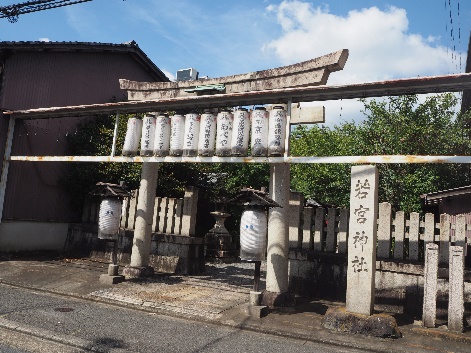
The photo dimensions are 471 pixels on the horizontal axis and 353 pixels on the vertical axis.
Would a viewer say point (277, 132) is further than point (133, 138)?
No

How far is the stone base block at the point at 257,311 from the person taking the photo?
24.3ft

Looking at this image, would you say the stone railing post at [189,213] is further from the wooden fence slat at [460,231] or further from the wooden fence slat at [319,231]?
the wooden fence slat at [460,231]

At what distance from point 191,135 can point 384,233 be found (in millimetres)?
5286

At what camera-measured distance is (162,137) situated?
9469 millimetres

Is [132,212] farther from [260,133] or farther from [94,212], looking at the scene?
[260,133]

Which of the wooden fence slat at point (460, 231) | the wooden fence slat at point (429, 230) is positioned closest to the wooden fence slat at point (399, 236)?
the wooden fence slat at point (429, 230)

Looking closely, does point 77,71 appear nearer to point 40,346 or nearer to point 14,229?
point 14,229

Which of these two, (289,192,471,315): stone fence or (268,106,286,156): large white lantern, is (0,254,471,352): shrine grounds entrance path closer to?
(289,192,471,315): stone fence

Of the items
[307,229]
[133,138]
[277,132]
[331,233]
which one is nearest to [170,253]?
[133,138]

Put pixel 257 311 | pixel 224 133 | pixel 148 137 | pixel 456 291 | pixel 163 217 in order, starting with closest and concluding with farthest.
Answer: pixel 456 291 → pixel 257 311 → pixel 224 133 → pixel 148 137 → pixel 163 217

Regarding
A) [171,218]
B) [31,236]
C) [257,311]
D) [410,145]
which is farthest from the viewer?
[410,145]

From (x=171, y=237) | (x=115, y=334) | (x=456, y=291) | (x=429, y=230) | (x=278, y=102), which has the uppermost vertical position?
(x=278, y=102)

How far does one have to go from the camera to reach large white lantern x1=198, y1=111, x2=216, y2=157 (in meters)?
8.76

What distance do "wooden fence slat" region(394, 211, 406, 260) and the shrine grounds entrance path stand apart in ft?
4.55
